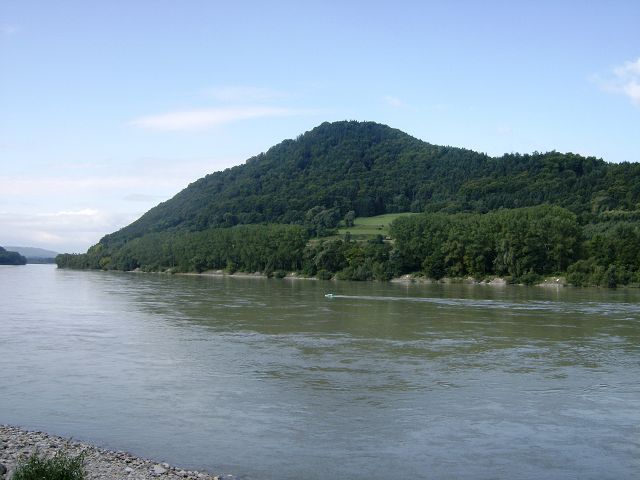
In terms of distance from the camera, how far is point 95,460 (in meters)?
11.2

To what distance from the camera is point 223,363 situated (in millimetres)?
21609

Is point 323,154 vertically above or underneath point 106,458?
above

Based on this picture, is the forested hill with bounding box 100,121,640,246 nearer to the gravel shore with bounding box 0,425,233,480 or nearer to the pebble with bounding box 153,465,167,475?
the gravel shore with bounding box 0,425,233,480

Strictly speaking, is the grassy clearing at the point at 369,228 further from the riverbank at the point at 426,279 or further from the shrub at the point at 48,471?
the shrub at the point at 48,471

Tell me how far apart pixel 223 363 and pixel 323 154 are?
548 ft

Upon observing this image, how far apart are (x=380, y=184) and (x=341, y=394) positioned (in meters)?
148

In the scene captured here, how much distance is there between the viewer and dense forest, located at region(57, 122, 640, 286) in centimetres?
8706

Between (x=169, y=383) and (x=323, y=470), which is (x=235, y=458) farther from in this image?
(x=169, y=383)

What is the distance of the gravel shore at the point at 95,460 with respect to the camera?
34.3 feet

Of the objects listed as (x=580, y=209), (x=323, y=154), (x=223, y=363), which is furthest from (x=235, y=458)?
(x=323, y=154)

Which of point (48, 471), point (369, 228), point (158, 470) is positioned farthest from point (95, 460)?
point (369, 228)

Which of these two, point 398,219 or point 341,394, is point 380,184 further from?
point 341,394

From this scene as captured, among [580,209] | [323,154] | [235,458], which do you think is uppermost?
[323,154]

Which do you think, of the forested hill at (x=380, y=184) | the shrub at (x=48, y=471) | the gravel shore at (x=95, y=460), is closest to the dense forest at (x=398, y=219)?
the forested hill at (x=380, y=184)
